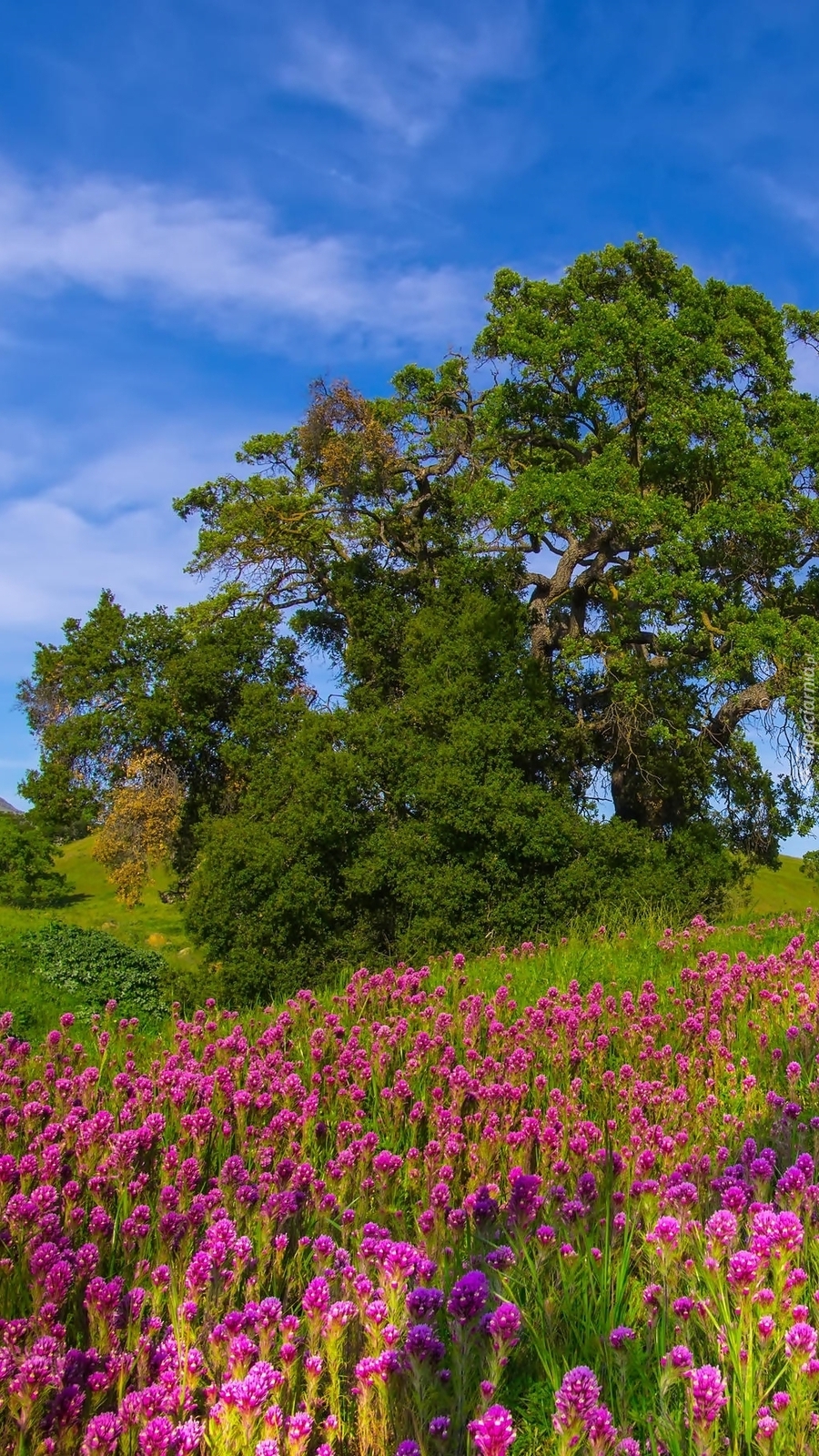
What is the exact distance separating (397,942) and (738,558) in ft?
30.9

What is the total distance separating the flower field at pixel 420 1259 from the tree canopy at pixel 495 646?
10.2m

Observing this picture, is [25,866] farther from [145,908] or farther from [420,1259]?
[420,1259]

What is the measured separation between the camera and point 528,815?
662 inches

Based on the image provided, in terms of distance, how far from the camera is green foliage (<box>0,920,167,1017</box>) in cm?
1402

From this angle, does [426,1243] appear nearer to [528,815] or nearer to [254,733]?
[528,815]

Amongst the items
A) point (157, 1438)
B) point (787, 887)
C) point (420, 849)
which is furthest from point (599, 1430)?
point (787, 887)

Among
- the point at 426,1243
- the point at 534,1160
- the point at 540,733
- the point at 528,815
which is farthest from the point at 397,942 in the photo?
the point at 426,1243

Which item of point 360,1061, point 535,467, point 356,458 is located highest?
point 356,458

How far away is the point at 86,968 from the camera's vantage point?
48.5 ft

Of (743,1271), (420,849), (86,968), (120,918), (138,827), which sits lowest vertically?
(743,1271)

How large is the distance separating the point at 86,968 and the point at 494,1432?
13.6 m

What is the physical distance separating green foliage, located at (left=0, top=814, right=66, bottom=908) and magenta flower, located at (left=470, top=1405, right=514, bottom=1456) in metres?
34.9

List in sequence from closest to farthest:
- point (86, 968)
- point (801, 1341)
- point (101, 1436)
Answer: point (101, 1436) < point (801, 1341) < point (86, 968)

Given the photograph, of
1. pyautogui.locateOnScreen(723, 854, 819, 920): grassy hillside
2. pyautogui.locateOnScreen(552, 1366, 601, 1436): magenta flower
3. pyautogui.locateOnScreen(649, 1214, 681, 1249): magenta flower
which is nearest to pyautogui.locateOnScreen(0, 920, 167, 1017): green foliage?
pyautogui.locateOnScreen(649, 1214, 681, 1249): magenta flower
